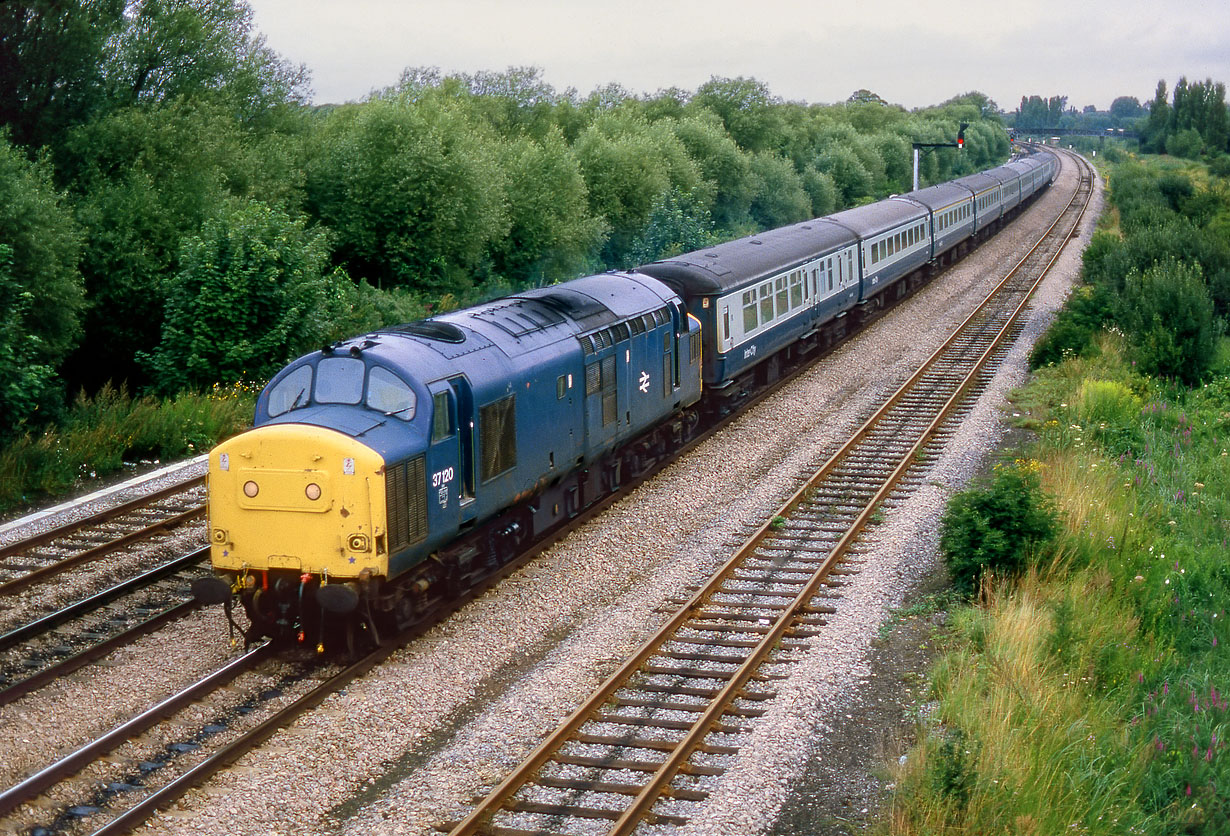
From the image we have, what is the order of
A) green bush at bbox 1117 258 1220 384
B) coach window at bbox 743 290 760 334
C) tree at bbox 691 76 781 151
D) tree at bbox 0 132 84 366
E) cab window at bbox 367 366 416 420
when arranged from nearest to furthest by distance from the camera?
cab window at bbox 367 366 416 420 → tree at bbox 0 132 84 366 → coach window at bbox 743 290 760 334 → green bush at bbox 1117 258 1220 384 → tree at bbox 691 76 781 151

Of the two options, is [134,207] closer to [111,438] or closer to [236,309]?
[236,309]

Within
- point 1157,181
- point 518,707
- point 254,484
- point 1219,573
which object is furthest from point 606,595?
point 1157,181

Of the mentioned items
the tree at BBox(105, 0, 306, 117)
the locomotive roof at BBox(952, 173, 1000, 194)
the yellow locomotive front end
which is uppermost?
the tree at BBox(105, 0, 306, 117)

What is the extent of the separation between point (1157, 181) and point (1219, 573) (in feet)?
173

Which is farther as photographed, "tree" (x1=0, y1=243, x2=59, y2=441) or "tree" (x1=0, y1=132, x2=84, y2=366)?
"tree" (x1=0, y1=132, x2=84, y2=366)

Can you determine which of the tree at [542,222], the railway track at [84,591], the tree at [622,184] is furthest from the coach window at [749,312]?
the tree at [622,184]

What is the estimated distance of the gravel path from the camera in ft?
31.5

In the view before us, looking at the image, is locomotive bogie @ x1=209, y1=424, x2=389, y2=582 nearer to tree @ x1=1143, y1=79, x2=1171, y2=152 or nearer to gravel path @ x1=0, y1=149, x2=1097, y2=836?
gravel path @ x1=0, y1=149, x2=1097, y2=836

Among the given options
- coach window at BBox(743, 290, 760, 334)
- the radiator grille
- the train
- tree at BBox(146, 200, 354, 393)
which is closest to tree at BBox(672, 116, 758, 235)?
coach window at BBox(743, 290, 760, 334)

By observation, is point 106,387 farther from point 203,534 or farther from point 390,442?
point 390,442

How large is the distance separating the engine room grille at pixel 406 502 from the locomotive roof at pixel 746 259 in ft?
37.6

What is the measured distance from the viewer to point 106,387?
23.8 meters

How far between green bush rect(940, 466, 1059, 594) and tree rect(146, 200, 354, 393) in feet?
50.7

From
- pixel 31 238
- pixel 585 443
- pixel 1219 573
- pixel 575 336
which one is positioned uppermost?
pixel 31 238
